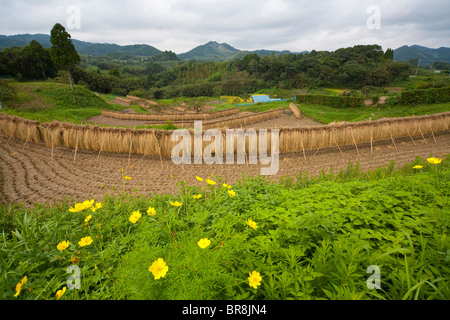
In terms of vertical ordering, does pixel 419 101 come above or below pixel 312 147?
above

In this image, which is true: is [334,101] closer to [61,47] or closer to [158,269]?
[158,269]

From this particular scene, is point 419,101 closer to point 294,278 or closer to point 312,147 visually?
point 312,147

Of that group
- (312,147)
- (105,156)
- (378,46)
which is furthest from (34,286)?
(378,46)

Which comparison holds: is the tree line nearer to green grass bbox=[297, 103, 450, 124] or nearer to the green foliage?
the green foliage

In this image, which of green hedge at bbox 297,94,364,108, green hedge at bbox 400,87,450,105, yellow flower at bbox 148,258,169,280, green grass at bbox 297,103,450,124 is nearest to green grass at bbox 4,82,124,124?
yellow flower at bbox 148,258,169,280

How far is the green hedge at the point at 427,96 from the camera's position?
2177 centimetres

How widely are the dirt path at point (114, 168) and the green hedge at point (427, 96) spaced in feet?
60.4

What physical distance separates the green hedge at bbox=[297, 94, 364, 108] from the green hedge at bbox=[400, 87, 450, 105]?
4296mm

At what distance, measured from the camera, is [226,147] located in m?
8.46

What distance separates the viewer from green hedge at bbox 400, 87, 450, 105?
71.4ft

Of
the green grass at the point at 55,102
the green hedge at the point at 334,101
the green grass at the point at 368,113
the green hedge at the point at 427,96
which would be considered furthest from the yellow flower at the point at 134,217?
the green hedge at the point at 334,101

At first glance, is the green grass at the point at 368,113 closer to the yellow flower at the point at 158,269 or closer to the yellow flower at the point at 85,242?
the yellow flower at the point at 158,269

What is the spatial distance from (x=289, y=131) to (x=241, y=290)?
7916 millimetres

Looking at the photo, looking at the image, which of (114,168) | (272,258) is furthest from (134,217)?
(114,168)
